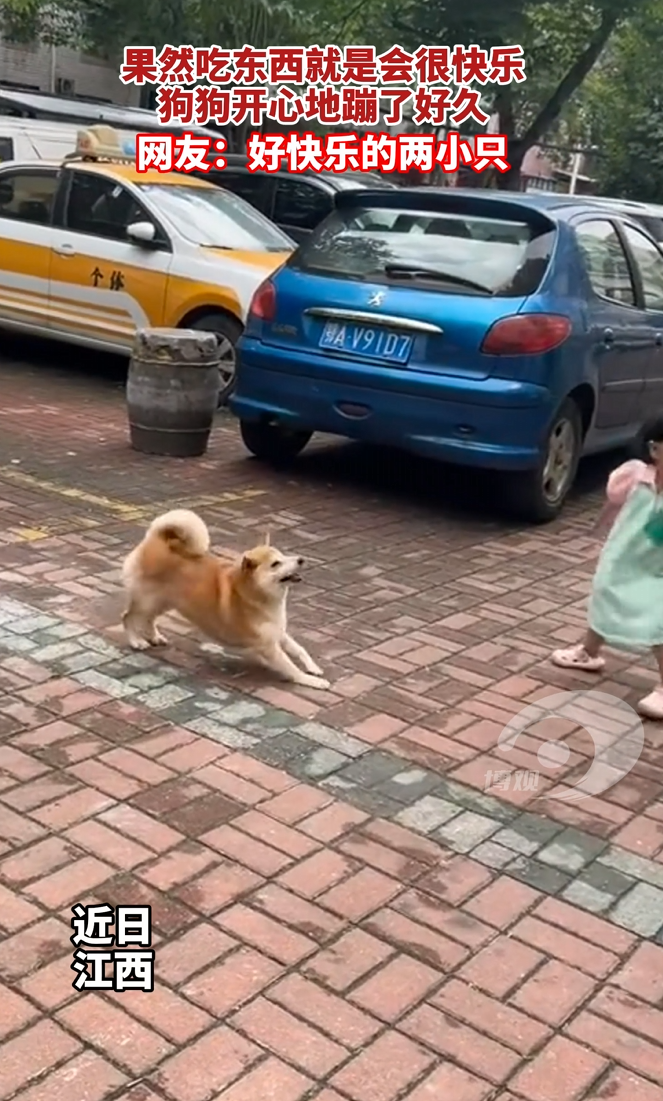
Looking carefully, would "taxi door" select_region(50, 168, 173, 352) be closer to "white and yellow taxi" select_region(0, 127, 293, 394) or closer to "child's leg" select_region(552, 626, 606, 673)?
"white and yellow taxi" select_region(0, 127, 293, 394)

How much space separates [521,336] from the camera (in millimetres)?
6316

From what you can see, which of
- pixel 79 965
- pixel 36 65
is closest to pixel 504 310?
pixel 79 965

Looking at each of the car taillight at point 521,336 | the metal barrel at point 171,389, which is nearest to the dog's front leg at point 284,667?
the car taillight at point 521,336

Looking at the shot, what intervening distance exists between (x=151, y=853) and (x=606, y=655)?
2495 millimetres

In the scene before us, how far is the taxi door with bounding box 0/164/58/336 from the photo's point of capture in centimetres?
981

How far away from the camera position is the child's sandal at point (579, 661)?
16.0 feet

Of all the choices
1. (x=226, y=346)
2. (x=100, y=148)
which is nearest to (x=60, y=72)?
(x=100, y=148)

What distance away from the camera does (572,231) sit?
6824mm

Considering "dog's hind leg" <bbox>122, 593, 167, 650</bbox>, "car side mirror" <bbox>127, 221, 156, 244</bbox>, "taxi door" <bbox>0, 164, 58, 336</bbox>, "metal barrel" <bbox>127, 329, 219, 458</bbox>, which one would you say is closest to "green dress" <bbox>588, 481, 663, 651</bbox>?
"dog's hind leg" <bbox>122, 593, 167, 650</bbox>

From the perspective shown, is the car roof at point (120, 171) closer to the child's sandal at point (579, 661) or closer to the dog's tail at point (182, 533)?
the dog's tail at point (182, 533)

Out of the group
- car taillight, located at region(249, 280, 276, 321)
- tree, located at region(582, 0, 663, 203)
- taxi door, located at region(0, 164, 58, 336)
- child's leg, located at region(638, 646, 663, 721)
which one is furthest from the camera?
tree, located at region(582, 0, 663, 203)

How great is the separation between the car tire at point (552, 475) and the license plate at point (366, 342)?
907mm

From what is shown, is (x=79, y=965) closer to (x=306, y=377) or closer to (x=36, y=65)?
(x=306, y=377)

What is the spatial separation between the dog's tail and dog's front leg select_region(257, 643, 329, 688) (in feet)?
1.41
